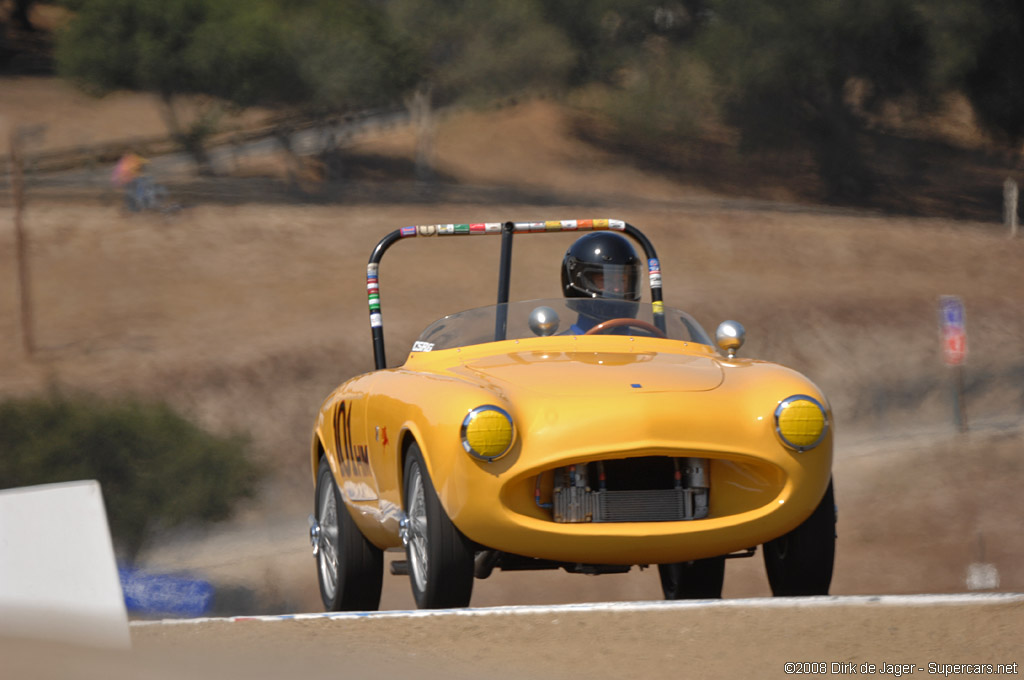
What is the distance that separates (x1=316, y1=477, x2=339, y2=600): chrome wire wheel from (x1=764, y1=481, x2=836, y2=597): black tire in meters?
2.52

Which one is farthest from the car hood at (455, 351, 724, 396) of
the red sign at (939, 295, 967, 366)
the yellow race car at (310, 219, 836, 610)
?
the red sign at (939, 295, 967, 366)

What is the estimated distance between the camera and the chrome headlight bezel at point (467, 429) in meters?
6.01

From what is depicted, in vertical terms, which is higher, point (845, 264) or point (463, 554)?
point (463, 554)

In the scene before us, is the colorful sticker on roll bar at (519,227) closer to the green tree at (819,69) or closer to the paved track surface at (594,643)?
the paved track surface at (594,643)

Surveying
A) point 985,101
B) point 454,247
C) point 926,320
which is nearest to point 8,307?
point 454,247

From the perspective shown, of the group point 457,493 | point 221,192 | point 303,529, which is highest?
point 457,493

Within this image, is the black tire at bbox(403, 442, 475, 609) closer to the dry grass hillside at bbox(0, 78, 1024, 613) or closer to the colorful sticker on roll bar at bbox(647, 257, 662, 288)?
the colorful sticker on roll bar at bbox(647, 257, 662, 288)

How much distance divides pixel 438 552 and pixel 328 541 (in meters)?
2.39

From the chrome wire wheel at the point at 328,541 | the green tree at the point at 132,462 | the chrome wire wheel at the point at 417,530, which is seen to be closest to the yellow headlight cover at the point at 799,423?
the chrome wire wheel at the point at 417,530

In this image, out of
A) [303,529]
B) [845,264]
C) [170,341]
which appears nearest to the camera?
[303,529]

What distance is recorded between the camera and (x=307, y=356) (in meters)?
31.0

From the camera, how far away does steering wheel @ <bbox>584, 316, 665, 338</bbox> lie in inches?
304

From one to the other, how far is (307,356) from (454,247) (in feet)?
31.1

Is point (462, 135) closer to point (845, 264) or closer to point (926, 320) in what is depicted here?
point (845, 264)
